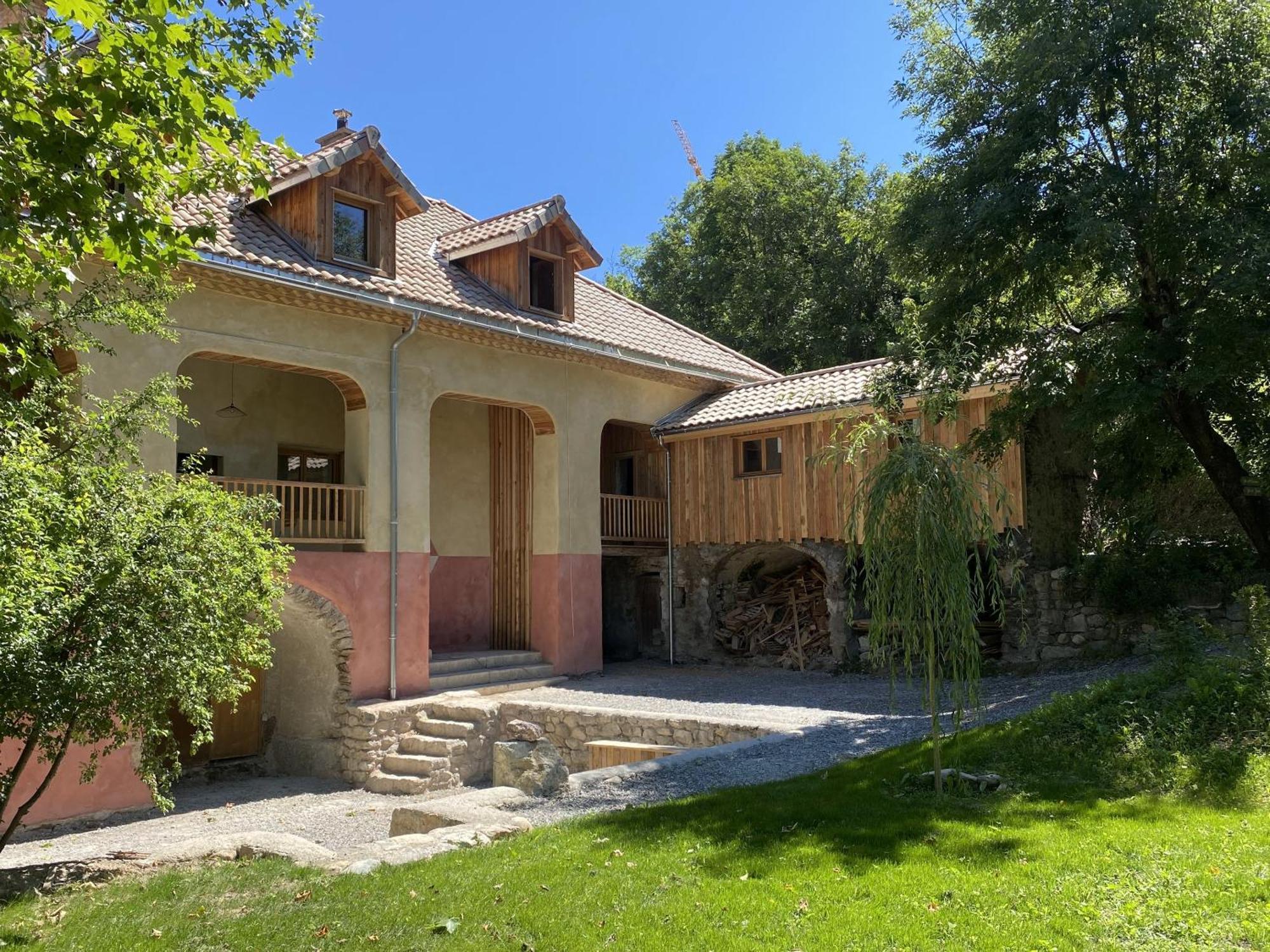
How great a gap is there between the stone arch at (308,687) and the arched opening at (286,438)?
108 centimetres

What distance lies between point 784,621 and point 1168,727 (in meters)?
10.5

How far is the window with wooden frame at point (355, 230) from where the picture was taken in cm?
1489

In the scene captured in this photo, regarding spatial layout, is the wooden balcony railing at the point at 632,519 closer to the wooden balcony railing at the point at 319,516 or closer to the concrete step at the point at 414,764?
the wooden balcony railing at the point at 319,516

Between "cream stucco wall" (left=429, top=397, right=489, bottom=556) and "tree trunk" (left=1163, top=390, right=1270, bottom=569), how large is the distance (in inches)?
460

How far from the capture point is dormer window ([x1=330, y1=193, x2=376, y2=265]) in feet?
48.8

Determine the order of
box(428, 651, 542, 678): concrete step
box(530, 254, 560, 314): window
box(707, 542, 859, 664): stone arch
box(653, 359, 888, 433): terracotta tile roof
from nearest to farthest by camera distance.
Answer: box(428, 651, 542, 678): concrete step, box(653, 359, 888, 433): terracotta tile roof, box(707, 542, 859, 664): stone arch, box(530, 254, 560, 314): window

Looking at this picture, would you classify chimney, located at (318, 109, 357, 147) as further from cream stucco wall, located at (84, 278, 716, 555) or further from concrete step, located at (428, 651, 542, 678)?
concrete step, located at (428, 651, 542, 678)

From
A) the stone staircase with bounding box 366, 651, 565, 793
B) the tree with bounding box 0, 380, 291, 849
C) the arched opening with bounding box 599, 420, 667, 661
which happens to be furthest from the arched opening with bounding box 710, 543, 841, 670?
the tree with bounding box 0, 380, 291, 849

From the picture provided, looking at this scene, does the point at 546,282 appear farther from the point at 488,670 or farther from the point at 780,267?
the point at 780,267

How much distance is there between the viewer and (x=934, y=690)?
25.4 feet

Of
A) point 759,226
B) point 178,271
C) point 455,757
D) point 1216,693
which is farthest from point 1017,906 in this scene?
point 759,226

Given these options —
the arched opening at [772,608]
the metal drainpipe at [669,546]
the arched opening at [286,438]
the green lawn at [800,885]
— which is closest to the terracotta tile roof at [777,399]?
the metal drainpipe at [669,546]

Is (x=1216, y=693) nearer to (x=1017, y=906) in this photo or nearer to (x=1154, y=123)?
(x=1017, y=906)

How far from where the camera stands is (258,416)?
16.3 m
